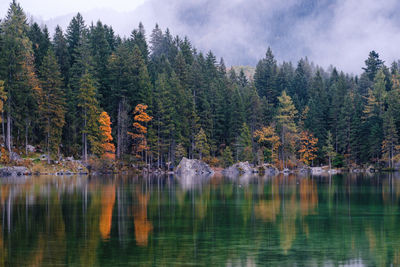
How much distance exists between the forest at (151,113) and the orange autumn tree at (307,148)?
1.56ft

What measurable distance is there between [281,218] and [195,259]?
10.1 metres

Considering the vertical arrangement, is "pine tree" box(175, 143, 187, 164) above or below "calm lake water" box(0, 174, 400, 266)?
above

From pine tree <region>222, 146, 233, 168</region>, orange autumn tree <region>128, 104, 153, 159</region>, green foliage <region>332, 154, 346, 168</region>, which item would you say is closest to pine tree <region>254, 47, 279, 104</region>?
green foliage <region>332, 154, 346, 168</region>

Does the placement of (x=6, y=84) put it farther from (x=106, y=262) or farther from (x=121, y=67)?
(x=106, y=262)

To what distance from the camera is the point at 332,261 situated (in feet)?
51.2

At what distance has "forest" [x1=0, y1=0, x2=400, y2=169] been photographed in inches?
3113

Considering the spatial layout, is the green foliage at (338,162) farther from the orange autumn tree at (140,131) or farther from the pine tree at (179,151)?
the orange autumn tree at (140,131)

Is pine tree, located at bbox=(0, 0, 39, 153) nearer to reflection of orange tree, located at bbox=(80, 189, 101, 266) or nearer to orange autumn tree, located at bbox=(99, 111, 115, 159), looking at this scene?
orange autumn tree, located at bbox=(99, 111, 115, 159)

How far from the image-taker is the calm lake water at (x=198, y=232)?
1591 centimetres

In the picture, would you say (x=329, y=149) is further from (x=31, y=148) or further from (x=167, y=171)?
(x=31, y=148)

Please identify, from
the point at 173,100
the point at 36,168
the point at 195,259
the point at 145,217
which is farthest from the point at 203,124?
the point at 195,259

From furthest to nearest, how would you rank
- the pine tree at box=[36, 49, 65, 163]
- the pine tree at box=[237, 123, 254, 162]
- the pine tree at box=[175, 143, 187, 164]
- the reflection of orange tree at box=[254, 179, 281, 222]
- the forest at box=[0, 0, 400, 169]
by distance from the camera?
1. the pine tree at box=[237, 123, 254, 162]
2. the pine tree at box=[175, 143, 187, 164]
3. the forest at box=[0, 0, 400, 169]
4. the pine tree at box=[36, 49, 65, 163]
5. the reflection of orange tree at box=[254, 179, 281, 222]

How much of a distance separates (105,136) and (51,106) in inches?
443

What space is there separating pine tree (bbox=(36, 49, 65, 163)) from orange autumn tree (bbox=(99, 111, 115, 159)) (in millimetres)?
7394
